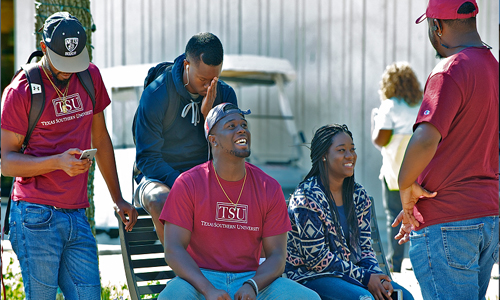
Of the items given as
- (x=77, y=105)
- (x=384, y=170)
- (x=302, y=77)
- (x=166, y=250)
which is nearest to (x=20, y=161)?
(x=77, y=105)

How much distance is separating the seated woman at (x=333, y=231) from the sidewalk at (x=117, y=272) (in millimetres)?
1665

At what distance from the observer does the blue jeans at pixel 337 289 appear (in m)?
3.43

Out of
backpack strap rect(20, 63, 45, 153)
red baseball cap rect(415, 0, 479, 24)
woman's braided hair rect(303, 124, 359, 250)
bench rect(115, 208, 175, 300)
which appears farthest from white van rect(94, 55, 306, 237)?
red baseball cap rect(415, 0, 479, 24)

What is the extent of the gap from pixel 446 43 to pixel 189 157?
6.20 ft

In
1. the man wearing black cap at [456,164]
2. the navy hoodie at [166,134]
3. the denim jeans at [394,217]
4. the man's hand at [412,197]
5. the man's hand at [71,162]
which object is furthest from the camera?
the denim jeans at [394,217]

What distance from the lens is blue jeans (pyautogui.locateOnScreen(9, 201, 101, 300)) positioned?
323 cm

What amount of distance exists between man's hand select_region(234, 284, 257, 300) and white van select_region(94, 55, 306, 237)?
4.61m

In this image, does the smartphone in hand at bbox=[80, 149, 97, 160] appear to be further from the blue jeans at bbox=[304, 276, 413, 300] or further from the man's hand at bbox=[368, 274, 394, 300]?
the man's hand at bbox=[368, 274, 394, 300]

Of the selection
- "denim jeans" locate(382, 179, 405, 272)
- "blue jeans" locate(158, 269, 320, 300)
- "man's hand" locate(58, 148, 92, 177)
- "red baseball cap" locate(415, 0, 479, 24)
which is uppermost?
"red baseball cap" locate(415, 0, 479, 24)

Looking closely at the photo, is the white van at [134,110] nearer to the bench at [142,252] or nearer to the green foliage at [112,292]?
the green foliage at [112,292]

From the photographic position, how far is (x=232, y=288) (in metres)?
3.33

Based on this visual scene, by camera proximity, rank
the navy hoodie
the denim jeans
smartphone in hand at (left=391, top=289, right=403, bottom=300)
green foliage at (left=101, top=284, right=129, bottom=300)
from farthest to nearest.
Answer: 1. the denim jeans
2. green foliage at (left=101, top=284, right=129, bottom=300)
3. the navy hoodie
4. smartphone in hand at (left=391, top=289, right=403, bottom=300)

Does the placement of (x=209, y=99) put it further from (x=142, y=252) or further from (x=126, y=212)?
(x=142, y=252)

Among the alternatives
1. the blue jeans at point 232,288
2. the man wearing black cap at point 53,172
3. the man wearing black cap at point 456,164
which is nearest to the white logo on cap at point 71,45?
the man wearing black cap at point 53,172
